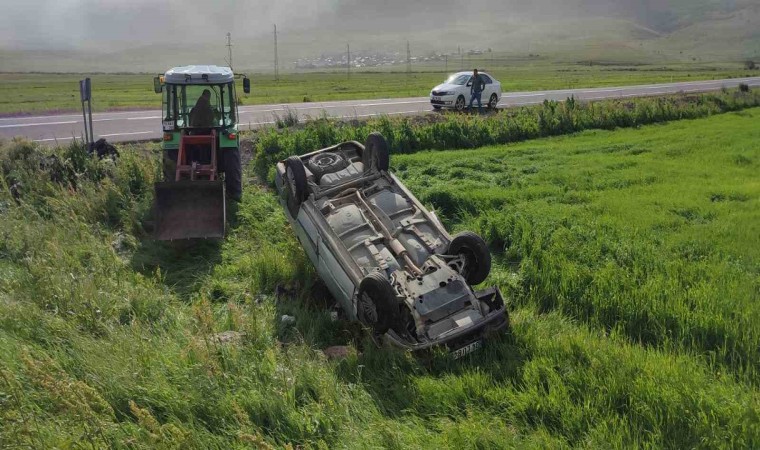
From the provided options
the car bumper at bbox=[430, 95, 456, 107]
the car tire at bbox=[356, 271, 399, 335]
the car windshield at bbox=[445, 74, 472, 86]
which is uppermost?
the car windshield at bbox=[445, 74, 472, 86]

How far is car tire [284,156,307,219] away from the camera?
7.94 m

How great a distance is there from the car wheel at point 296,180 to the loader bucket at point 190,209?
1527 millimetres

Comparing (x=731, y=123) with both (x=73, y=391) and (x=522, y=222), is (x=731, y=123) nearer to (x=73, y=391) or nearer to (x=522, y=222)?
(x=522, y=222)

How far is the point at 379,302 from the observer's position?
18.7ft

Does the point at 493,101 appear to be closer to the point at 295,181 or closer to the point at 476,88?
the point at 476,88

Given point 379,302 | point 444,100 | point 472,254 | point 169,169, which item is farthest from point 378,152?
point 444,100

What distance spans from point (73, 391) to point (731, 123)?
71.2ft

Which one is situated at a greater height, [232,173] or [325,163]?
[325,163]

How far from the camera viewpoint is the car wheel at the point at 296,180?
7.94m

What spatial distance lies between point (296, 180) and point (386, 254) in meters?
1.99

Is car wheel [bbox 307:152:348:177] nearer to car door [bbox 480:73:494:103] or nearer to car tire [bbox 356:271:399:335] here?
car tire [bbox 356:271:399:335]

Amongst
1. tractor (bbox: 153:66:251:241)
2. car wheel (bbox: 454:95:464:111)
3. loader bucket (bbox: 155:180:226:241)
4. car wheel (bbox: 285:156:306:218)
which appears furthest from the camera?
car wheel (bbox: 454:95:464:111)

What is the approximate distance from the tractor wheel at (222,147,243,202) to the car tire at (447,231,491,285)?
18.9ft

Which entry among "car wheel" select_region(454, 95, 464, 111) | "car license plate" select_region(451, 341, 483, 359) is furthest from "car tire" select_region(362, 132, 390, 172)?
"car wheel" select_region(454, 95, 464, 111)
